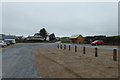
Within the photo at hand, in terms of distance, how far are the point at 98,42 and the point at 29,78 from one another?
2252 inches

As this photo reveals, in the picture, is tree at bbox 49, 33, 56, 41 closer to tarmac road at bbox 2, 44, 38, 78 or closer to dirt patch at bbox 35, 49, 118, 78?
tarmac road at bbox 2, 44, 38, 78

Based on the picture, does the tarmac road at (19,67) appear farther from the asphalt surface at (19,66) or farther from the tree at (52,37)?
the tree at (52,37)

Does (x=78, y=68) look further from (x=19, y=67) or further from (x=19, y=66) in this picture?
(x=19, y=66)

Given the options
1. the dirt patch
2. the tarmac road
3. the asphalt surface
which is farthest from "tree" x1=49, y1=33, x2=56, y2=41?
the dirt patch

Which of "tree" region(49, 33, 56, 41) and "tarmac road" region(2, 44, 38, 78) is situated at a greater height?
"tree" region(49, 33, 56, 41)

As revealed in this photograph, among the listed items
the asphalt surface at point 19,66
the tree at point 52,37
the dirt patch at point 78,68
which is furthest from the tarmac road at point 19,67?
the tree at point 52,37

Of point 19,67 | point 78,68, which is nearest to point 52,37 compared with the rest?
point 19,67

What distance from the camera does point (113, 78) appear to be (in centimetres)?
1056

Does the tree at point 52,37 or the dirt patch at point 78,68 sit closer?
the dirt patch at point 78,68

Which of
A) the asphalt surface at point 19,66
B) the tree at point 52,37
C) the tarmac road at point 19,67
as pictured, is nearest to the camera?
the tarmac road at point 19,67

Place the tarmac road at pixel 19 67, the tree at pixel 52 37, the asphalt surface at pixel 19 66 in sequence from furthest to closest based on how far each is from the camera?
the tree at pixel 52 37 → the asphalt surface at pixel 19 66 → the tarmac road at pixel 19 67

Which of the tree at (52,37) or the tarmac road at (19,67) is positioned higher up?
the tree at (52,37)

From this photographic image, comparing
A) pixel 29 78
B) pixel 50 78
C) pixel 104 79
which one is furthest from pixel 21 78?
pixel 104 79

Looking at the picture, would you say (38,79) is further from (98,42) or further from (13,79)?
(98,42)
